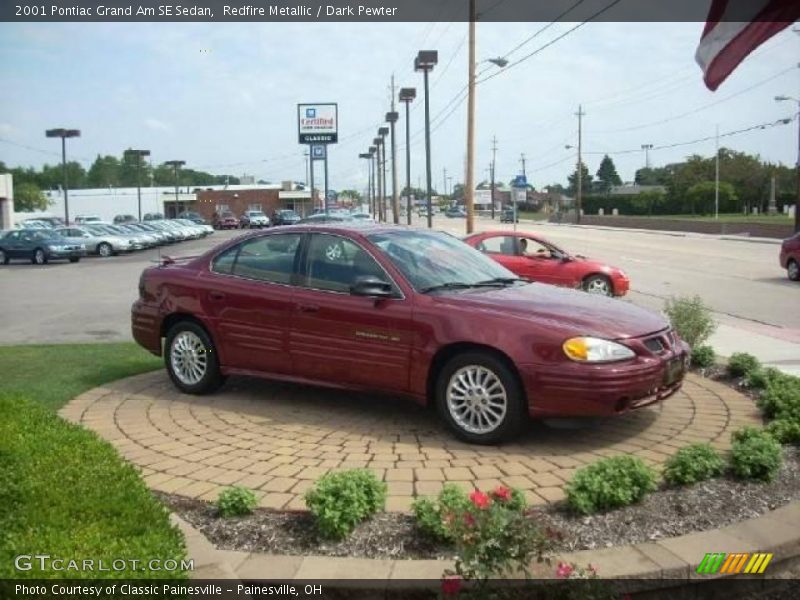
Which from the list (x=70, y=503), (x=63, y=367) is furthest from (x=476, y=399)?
(x=63, y=367)

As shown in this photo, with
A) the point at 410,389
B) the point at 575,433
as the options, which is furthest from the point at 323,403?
the point at 575,433

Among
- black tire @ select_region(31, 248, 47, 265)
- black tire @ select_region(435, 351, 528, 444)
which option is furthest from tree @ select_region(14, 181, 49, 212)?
black tire @ select_region(435, 351, 528, 444)

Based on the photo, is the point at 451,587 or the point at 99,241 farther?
the point at 99,241

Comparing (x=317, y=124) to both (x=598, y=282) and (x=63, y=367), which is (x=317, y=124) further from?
(x=63, y=367)

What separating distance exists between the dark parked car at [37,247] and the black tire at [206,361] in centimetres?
2912

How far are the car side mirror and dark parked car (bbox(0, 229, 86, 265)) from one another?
30903mm

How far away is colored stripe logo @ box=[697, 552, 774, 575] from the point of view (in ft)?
10.5

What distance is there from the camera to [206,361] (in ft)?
20.4

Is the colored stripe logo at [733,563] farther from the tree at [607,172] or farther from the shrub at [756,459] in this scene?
the tree at [607,172]

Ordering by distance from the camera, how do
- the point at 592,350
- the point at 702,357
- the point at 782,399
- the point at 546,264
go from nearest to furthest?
the point at 592,350
the point at 782,399
the point at 702,357
the point at 546,264

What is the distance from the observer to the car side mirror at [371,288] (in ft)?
17.1

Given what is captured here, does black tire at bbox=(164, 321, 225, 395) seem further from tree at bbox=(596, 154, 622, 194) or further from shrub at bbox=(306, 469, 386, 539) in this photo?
tree at bbox=(596, 154, 622, 194)

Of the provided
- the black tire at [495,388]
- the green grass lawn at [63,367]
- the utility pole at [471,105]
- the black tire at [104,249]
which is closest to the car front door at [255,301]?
the black tire at [495,388]

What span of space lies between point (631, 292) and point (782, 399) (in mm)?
11635
